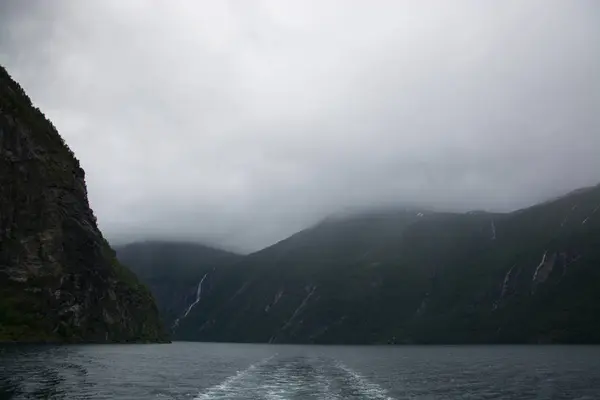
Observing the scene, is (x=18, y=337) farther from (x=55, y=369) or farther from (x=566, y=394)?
(x=566, y=394)

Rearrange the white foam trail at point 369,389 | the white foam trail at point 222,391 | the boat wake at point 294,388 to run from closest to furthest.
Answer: the white foam trail at point 222,391, the boat wake at point 294,388, the white foam trail at point 369,389

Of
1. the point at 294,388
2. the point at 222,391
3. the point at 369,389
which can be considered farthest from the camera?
the point at 369,389

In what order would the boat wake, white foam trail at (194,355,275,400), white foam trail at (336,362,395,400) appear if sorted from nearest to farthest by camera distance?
white foam trail at (194,355,275,400)
the boat wake
white foam trail at (336,362,395,400)

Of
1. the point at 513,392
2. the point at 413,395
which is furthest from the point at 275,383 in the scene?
the point at 513,392

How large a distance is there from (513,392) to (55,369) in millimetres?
68263

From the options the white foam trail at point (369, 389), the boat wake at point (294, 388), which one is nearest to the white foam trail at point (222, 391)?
the boat wake at point (294, 388)

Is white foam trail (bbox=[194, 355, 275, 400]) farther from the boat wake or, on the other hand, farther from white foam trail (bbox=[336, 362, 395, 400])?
white foam trail (bbox=[336, 362, 395, 400])

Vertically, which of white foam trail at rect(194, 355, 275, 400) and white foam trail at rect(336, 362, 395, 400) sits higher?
white foam trail at rect(194, 355, 275, 400)

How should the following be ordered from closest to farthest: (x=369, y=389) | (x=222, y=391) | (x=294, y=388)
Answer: (x=222, y=391) → (x=294, y=388) → (x=369, y=389)

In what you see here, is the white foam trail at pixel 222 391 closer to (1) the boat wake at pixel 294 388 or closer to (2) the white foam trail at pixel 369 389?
(1) the boat wake at pixel 294 388

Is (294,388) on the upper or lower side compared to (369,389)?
upper

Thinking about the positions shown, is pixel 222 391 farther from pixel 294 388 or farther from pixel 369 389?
pixel 369 389

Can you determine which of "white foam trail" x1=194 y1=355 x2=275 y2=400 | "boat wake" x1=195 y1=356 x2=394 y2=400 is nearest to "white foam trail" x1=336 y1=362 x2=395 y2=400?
"boat wake" x1=195 y1=356 x2=394 y2=400

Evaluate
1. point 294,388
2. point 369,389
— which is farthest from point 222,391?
point 369,389
